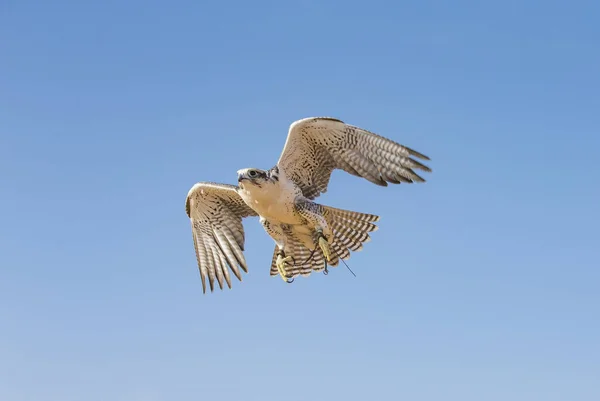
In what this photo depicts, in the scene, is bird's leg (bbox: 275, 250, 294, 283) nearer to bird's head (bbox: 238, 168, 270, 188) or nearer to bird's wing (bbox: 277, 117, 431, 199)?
bird's wing (bbox: 277, 117, 431, 199)

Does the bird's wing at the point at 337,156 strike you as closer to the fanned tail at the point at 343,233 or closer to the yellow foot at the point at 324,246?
the fanned tail at the point at 343,233

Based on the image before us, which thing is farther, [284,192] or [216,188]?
[216,188]

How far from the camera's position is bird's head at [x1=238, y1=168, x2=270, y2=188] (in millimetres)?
17062

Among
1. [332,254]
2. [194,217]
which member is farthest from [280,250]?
[194,217]

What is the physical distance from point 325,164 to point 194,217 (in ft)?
11.7

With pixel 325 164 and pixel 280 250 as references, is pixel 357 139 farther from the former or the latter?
pixel 280 250

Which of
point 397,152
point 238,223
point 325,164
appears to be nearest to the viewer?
point 397,152

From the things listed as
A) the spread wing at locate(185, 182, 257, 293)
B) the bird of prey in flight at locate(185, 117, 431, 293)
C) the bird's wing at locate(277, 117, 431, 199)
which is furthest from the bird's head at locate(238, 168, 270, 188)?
the spread wing at locate(185, 182, 257, 293)

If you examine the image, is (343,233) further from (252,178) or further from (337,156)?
(252,178)

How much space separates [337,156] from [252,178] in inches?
68.2

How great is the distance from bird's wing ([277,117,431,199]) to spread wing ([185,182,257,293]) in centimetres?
188

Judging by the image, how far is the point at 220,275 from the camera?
19.6 m

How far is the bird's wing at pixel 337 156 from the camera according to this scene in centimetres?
1661

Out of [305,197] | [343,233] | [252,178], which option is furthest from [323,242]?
[252,178]
